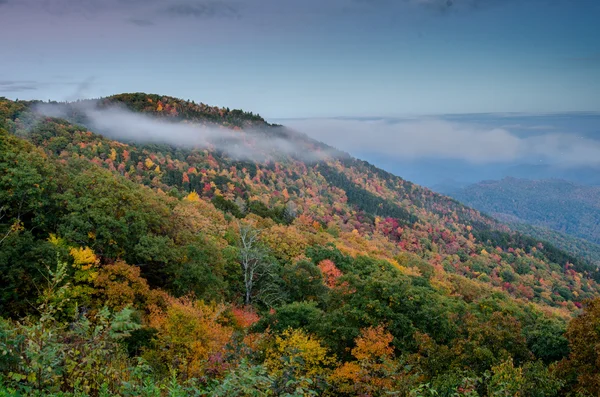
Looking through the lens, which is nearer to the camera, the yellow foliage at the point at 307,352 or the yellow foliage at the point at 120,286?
the yellow foliage at the point at 307,352

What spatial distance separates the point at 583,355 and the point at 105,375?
71.7 feet

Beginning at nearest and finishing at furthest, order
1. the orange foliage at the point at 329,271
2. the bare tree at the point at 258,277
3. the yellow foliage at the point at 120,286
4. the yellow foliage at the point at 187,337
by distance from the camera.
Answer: the yellow foliage at the point at 187,337, the yellow foliage at the point at 120,286, the bare tree at the point at 258,277, the orange foliage at the point at 329,271

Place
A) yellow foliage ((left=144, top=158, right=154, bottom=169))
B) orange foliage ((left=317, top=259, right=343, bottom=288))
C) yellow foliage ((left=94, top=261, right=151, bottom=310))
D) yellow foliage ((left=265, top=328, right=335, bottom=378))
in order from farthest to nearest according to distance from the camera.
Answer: yellow foliage ((left=144, top=158, right=154, bottom=169)) < orange foliage ((left=317, top=259, right=343, bottom=288)) < yellow foliage ((left=94, top=261, right=151, bottom=310)) < yellow foliage ((left=265, top=328, right=335, bottom=378))

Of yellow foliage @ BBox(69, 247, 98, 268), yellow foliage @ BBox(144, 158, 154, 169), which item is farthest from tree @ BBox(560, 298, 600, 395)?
yellow foliage @ BBox(144, 158, 154, 169)

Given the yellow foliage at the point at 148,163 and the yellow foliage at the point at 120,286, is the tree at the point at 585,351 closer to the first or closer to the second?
the yellow foliage at the point at 120,286

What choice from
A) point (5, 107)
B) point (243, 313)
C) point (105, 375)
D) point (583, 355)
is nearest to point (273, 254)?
point (243, 313)

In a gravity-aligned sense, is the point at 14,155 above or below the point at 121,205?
above

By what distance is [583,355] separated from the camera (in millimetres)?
19703

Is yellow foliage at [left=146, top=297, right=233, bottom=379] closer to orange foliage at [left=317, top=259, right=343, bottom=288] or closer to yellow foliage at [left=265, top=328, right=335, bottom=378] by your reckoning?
yellow foliage at [left=265, top=328, right=335, bottom=378]

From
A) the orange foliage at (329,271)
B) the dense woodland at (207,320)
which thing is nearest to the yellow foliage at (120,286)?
the dense woodland at (207,320)

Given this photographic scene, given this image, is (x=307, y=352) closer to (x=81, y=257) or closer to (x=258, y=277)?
(x=81, y=257)

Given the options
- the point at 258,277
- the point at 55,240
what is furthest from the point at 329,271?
the point at 55,240

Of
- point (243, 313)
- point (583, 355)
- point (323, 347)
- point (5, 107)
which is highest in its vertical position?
point (5, 107)

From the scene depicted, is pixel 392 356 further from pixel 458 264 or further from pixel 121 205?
pixel 458 264
